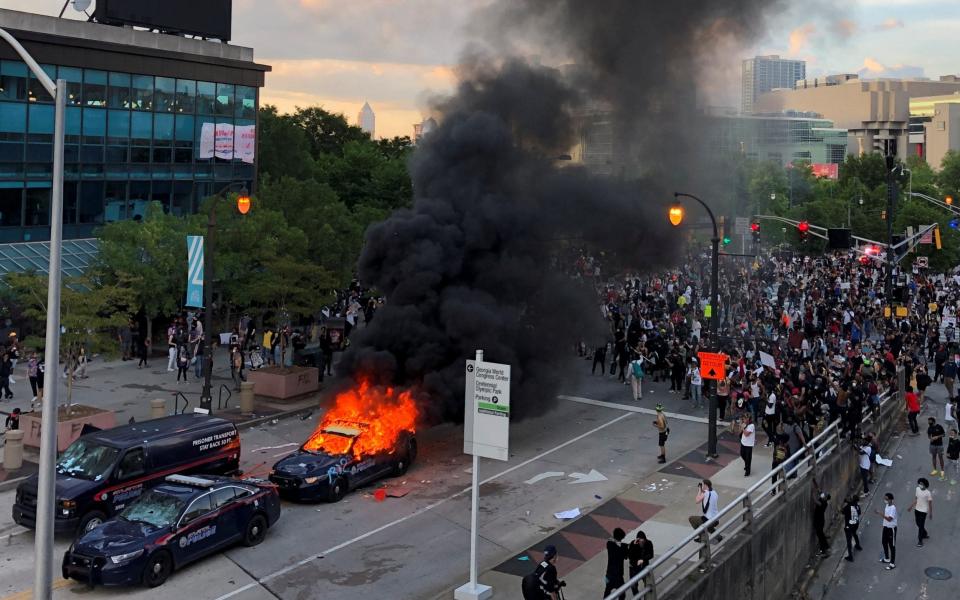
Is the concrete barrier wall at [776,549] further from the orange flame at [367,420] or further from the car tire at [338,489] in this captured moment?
the orange flame at [367,420]

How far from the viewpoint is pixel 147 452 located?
52.0ft

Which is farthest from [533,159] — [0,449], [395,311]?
[0,449]

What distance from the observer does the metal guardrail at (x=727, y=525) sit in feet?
36.4

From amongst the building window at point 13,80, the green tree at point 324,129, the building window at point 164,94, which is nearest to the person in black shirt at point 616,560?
the building window at point 13,80

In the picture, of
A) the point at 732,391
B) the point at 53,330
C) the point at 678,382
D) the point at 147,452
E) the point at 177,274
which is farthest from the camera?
the point at 177,274

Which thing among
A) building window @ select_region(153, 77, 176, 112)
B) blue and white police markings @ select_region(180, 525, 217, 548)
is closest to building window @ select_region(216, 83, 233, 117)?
building window @ select_region(153, 77, 176, 112)

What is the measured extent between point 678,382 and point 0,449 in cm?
1852

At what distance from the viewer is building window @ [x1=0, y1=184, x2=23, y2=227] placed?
119 feet

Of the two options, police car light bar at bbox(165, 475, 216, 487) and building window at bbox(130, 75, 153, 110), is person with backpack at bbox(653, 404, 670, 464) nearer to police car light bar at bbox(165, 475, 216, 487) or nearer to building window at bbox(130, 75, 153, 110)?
police car light bar at bbox(165, 475, 216, 487)

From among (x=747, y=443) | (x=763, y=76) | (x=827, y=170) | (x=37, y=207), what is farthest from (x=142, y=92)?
(x=827, y=170)

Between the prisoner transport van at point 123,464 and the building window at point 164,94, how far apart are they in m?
27.3

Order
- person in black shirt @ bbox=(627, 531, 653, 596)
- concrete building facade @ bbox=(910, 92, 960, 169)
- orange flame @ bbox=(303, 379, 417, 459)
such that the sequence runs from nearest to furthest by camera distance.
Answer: person in black shirt @ bbox=(627, 531, 653, 596) < orange flame @ bbox=(303, 379, 417, 459) < concrete building facade @ bbox=(910, 92, 960, 169)

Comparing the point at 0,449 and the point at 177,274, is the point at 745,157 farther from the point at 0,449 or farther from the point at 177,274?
the point at 0,449

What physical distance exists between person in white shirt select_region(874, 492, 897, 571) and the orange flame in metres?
9.45
